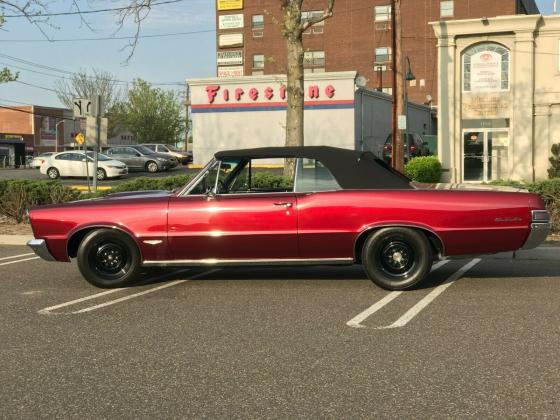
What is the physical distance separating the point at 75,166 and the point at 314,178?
24541 millimetres

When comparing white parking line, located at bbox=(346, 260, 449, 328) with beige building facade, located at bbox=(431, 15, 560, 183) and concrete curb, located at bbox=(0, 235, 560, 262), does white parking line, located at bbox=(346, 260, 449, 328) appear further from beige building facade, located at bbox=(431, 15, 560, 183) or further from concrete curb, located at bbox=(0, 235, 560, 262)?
beige building facade, located at bbox=(431, 15, 560, 183)

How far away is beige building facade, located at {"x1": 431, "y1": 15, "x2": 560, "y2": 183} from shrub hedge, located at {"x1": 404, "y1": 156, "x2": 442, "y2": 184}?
160cm

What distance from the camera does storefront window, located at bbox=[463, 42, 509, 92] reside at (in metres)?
23.4

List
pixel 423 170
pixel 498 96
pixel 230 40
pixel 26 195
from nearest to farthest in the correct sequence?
pixel 26 195, pixel 423 170, pixel 498 96, pixel 230 40

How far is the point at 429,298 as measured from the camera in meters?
6.68

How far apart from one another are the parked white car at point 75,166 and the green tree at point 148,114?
34.9 metres

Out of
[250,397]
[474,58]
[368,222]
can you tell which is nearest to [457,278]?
[368,222]

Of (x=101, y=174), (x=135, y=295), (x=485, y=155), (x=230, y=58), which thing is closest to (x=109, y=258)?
(x=135, y=295)

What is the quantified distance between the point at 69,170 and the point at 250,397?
27594 mm

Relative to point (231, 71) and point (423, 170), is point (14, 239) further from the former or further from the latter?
point (231, 71)

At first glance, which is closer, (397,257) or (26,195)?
(397,257)

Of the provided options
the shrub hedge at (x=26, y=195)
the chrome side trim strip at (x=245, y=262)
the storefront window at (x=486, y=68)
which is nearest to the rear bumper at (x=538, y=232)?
the chrome side trim strip at (x=245, y=262)

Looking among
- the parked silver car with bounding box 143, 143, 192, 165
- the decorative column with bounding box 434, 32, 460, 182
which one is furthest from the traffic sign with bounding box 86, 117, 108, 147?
the parked silver car with bounding box 143, 143, 192, 165

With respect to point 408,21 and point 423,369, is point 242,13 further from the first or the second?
point 423,369
